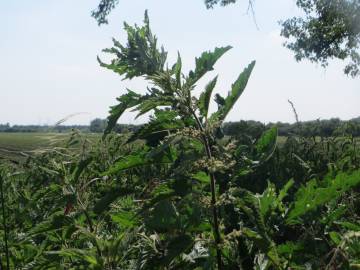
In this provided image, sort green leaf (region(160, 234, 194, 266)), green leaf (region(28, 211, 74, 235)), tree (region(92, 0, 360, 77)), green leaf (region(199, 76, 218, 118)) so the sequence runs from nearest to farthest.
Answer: green leaf (region(160, 234, 194, 266)) → green leaf (region(199, 76, 218, 118)) → green leaf (region(28, 211, 74, 235)) → tree (region(92, 0, 360, 77))

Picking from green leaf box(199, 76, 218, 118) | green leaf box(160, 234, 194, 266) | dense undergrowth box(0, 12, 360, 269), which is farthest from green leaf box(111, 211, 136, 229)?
green leaf box(199, 76, 218, 118)

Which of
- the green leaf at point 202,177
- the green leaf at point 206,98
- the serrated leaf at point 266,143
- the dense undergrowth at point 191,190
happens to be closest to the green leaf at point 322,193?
the dense undergrowth at point 191,190

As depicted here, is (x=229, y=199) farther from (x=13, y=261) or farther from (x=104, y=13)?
(x=104, y=13)

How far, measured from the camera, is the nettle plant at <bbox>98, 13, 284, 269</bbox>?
1.33 m

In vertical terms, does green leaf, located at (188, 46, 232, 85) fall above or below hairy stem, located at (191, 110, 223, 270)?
above

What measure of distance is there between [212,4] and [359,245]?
19.3 meters

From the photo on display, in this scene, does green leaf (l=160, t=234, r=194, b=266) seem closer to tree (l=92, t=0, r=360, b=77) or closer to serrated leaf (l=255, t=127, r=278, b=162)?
serrated leaf (l=255, t=127, r=278, b=162)

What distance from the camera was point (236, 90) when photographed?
4.78 ft

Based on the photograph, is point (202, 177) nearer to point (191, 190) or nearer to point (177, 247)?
point (191, 190)

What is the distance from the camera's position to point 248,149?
1.63 metres

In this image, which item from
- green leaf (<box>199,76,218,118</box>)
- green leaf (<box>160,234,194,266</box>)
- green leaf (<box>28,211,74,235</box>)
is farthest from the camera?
green leaf (<box>28,211,74,235</box>)

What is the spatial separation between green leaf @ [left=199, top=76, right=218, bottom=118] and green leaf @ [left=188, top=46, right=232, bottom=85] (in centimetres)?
5

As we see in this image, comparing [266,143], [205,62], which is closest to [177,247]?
[266,143]

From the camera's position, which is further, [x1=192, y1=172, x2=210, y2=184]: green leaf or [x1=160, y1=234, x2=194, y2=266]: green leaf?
[x1=192, y1=172, x2=210, y2=184]: green leaf
